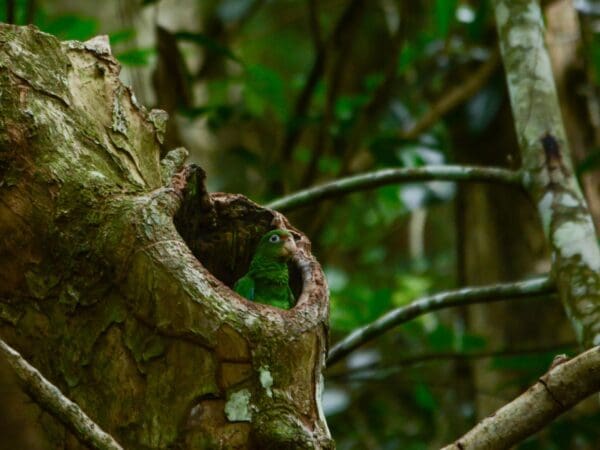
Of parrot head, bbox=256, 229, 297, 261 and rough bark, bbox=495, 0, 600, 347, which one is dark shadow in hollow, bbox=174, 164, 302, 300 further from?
rough bark, bbox=495, 0, 600, 347

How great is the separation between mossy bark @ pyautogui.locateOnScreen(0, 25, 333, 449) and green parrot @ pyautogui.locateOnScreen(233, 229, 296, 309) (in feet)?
0.18

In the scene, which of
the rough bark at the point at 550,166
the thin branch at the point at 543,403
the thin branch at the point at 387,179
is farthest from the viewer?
the thin branch at the point at 387,179

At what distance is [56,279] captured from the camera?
2.26 m

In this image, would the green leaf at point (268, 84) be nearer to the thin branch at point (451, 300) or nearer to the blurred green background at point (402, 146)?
the blurred green background at point (402, 146)

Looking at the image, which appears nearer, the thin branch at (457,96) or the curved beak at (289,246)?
the curved beak at (289,246)

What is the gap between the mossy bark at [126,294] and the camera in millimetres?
2057

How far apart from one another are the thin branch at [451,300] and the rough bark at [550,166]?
3.6 inches

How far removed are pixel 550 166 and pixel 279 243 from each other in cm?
110

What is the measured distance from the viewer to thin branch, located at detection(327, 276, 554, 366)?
116 inches

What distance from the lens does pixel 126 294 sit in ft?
7.08

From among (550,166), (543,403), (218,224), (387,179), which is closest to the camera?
(543,403)

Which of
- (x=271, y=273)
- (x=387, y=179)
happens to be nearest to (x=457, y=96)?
(x=387, y=179)

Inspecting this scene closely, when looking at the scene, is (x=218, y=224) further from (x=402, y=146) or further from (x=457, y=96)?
(x=457, y=96)

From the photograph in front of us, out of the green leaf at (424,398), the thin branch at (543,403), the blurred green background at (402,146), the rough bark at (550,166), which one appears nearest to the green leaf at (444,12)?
the blurred green background at (402,146)
